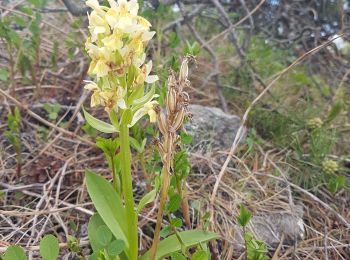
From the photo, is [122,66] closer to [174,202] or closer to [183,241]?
[174,202]

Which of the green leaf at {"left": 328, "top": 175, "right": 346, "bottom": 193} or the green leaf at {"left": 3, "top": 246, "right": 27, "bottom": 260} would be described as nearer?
the green leaf at {"left": 3, "top": 246, "right": 27, "bottom": 260}

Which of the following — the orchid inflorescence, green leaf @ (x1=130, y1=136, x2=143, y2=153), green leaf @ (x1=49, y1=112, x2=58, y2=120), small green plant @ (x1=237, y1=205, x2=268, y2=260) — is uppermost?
the orchid inflorescence

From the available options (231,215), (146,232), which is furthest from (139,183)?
(231,215)

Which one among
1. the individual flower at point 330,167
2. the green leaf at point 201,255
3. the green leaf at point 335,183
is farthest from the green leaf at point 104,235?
the individual flower at point 330,167

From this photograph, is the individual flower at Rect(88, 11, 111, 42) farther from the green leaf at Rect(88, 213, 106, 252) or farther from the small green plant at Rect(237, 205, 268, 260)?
the small green plant at Rect(237, 205, 268, 260)

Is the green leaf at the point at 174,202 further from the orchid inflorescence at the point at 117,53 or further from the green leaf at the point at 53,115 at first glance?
the green leaf at the point at 53,115

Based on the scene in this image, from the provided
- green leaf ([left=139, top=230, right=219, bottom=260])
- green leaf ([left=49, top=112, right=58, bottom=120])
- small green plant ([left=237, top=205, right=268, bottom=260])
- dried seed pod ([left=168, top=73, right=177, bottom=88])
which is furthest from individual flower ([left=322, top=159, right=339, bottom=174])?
green leaf ([left=49, top=112, right=58, bottom=120])

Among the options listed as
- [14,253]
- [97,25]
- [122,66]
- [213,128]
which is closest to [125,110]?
[122,66]

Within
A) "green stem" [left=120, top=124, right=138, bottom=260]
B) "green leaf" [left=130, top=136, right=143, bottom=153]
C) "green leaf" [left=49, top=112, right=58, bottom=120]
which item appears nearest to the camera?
"green stem" [left=120, top=124, right=138, bottom=260]
